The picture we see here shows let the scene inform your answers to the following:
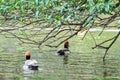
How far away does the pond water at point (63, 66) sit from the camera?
778 inches

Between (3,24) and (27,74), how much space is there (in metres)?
8.19

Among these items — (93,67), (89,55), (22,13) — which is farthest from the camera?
(89,55)

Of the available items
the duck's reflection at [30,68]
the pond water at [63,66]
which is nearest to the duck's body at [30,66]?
the duck's reflection at [30,68]

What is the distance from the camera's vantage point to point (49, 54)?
1078 inches

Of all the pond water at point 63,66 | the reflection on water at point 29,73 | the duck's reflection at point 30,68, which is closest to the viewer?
the pond water at point 63,66

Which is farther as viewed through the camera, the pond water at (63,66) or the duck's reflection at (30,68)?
the duck's reflection at (30,68)

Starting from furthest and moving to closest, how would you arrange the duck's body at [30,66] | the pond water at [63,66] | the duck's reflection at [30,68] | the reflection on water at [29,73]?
the duck's body at [30,66] → the duck's reflection at [30,68] → the reflection on water at [29,73] → the pond water at [63,66]

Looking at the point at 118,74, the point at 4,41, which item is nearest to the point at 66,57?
the point at 118,74

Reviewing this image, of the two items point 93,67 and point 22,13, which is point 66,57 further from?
point 22,13

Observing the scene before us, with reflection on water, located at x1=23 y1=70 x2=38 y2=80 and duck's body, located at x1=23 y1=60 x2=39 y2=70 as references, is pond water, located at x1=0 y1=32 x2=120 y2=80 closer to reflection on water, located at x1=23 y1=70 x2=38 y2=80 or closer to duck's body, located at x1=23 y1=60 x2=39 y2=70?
reflection on water, located at x1=23 y1=70 x2=38 y2=80

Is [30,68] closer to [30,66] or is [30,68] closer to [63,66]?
[30,66]

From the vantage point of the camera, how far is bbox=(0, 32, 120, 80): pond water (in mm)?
19766

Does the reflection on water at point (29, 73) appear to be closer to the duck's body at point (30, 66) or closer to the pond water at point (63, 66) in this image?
the pond water at point (63, 66)

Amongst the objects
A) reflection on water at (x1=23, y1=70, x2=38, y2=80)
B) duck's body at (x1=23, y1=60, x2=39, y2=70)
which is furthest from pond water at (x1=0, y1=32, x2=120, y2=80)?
duck's body at (x1=23, y1=60, x2=39, y2=70)
